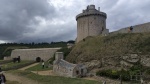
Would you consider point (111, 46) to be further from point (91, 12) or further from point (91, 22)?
point (91, 12)

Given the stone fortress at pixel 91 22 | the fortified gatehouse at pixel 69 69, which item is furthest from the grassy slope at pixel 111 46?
the stone fortress at pixel 91 22

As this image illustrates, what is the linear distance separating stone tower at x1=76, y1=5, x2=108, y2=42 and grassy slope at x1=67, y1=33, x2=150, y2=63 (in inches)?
257

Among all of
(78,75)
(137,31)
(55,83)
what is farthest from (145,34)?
(55,83)

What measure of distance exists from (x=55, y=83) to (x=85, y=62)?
52.5 feet

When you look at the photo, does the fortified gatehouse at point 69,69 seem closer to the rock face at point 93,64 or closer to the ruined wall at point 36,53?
the rock face at point 93,64

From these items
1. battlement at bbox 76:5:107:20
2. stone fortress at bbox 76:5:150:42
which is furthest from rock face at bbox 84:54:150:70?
battlement at bbox 76:5:107:20

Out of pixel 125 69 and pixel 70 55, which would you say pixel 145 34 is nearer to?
pixel 125 69

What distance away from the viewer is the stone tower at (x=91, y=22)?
1877 inches

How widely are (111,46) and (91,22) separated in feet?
39.9

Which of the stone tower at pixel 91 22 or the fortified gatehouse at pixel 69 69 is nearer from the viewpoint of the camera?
the fortified gatehouse at pixel 69 69

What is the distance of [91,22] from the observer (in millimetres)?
47750

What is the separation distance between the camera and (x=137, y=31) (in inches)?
1475

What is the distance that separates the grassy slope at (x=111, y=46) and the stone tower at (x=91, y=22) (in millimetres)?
6535

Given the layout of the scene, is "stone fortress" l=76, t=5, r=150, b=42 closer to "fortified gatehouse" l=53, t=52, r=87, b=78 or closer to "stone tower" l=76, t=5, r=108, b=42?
"stone tower" l=76, t=5, r=108, b=42
